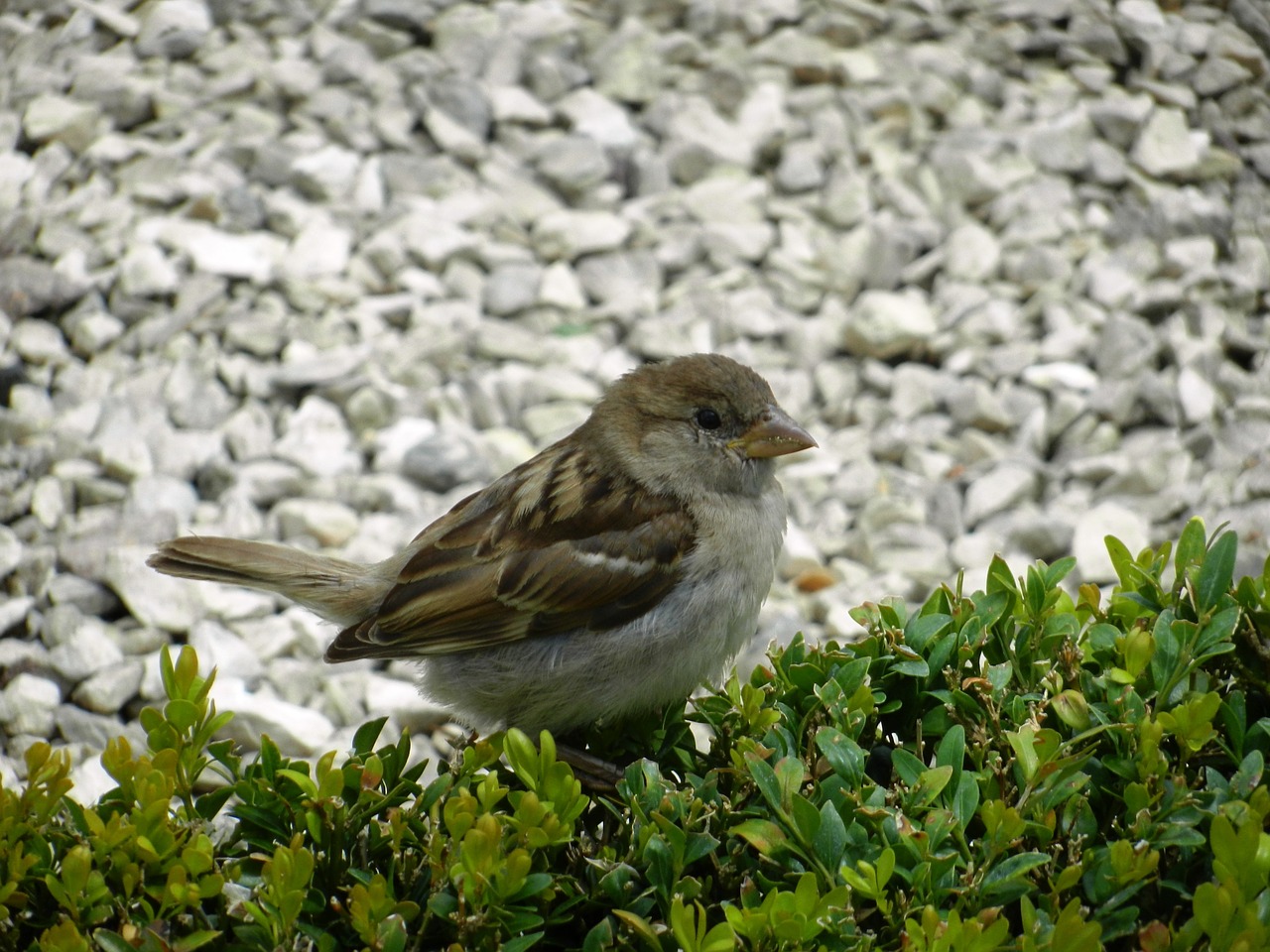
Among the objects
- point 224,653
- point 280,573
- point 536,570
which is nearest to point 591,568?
point 536,570

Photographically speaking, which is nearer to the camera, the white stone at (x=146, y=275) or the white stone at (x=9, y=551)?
the white stone at (x=9, y=551)

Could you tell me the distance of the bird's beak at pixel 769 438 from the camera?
2.67 meters

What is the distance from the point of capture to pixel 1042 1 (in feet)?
18.3

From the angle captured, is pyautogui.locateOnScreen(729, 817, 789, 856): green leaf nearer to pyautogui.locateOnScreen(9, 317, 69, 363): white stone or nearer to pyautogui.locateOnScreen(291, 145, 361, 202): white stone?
pyautogui.locateOnScreen(9, 317, 69, 363): white stone

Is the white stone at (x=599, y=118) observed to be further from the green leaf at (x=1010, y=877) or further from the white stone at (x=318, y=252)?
the green leaf at (x=1010, y=877)

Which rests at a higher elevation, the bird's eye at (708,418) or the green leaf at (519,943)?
the green leaf at (519,943)

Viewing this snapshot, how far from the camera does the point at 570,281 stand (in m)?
4.59

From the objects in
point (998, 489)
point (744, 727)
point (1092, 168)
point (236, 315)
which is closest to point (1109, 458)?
point (998, 489)

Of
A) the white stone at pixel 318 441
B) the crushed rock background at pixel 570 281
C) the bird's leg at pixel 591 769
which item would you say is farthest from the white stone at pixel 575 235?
the bird's leg at pixel 591 769

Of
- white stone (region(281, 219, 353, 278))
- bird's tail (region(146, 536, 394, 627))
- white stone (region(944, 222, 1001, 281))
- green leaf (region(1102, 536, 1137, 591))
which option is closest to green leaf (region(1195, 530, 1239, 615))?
green leaf (region(1102, 536, 1137, 591))

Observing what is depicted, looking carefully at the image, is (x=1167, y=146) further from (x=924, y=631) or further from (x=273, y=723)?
(x=273, y=723)

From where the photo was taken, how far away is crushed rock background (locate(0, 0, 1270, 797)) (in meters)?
3.72

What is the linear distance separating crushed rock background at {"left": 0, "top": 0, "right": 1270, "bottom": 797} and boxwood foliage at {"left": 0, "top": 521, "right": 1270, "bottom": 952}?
1482 millimetres

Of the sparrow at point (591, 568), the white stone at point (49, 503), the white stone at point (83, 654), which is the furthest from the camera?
the white stone at point (49, 503)
